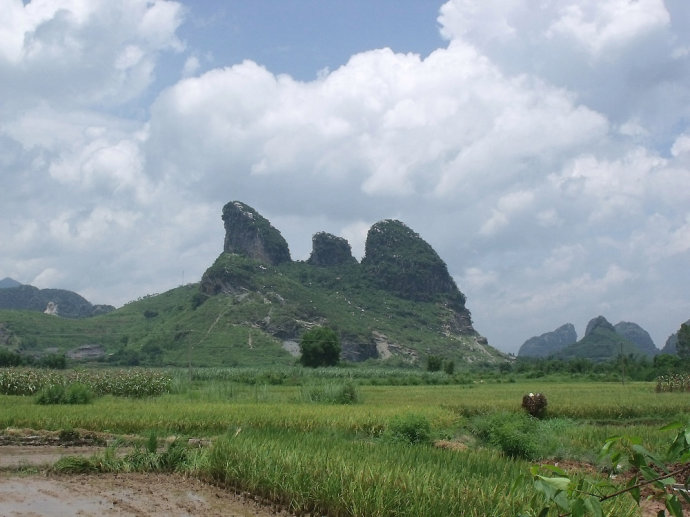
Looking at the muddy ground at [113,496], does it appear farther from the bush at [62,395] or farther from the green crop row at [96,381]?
the green crop row at [96,381]

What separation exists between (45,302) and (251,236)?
6778cm

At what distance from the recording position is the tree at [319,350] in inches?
2724

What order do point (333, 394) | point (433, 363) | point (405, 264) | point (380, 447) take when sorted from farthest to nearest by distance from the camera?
point (405, 264) < point (433, 363) < point (333, 394) < point (380, 447)

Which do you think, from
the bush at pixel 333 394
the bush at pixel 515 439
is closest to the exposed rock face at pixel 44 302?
the bush at pixel 333 394

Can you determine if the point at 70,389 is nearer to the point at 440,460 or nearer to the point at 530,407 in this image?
the point at 530,407

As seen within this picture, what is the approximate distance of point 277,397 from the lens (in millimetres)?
27641

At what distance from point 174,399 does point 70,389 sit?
13.8 feet

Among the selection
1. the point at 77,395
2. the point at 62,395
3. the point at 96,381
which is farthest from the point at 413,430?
the point at 96,381

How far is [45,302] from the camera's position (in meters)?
154

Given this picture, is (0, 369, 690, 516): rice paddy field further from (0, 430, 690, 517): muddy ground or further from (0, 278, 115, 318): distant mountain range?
(0, 278, 115, 318): distant mountain range

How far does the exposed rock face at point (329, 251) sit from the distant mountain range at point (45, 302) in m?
53.8

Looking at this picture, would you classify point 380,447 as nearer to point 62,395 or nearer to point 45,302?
point 62,395

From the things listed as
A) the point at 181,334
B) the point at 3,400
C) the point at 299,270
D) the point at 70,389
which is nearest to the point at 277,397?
the point at 70,389

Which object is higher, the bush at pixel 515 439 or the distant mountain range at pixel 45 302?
the distant mountain range at pixel 45 302
